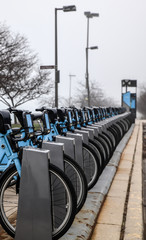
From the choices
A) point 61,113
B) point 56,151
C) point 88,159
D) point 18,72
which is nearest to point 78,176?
point 56,151

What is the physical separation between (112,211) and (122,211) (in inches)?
4.6

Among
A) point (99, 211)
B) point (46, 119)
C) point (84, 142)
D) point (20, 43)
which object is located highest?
point (20, 43)

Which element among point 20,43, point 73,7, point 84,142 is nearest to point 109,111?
point 73,7

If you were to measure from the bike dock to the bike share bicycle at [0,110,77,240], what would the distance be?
0.52ft

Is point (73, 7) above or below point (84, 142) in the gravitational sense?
above

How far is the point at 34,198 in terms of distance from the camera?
10.1 ft

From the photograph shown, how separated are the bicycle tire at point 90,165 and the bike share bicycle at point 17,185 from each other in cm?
109

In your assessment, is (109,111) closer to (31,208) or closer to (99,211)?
(99,211)

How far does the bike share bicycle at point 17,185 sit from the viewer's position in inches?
124

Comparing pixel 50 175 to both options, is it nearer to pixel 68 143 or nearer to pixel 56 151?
pixel 56 151

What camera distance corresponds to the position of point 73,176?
12.7 ft

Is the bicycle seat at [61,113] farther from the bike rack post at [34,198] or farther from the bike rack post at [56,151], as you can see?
the bike rack post at [34,198]

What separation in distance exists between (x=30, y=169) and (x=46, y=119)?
1.69m

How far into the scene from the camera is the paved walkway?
3.66m
